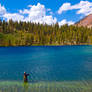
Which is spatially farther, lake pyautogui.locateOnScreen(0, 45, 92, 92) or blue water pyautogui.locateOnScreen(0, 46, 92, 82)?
blue water pyautogui.locateOnScreen(0, 46, 92, 82)

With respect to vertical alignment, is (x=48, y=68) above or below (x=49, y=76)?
below

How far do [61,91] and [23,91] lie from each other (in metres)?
6.95

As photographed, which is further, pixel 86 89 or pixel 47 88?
pixel 47 88

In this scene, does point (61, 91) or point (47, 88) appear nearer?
point (61, 91)

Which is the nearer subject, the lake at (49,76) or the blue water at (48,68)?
the lake at (49,76)

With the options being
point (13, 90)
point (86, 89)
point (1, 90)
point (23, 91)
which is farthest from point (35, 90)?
point (86, 89)

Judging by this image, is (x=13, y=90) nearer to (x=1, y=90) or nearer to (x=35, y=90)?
(x=1, y=90)

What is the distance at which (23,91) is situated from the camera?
22859mm

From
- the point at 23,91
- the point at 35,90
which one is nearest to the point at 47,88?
the point at 35,90

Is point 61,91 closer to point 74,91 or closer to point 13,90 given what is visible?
→ point 74,91

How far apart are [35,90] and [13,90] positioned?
413cm

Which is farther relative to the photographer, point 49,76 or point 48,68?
point 48,68

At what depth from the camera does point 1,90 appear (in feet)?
77.1

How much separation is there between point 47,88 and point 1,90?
8750mm
